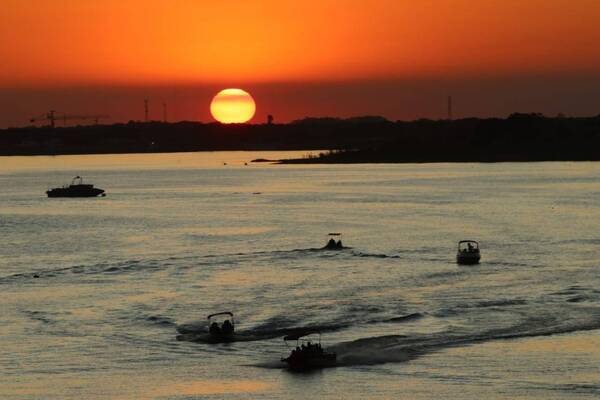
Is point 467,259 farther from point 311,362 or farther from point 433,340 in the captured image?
point 311,362

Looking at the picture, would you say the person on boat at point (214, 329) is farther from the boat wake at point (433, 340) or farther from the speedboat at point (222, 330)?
the boat wake at point (433, 340)

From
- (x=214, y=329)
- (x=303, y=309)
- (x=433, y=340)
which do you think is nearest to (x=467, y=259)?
(x=303, y=309)

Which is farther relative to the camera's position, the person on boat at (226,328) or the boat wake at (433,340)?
the person on boat at (226,328)

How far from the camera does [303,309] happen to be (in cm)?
7262

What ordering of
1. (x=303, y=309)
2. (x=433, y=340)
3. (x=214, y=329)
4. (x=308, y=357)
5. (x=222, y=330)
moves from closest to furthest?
(x=308, y=357) < (x=433, y=340) < (x=214, y=329) < (x=222, y=330) < (x=303, y=309)

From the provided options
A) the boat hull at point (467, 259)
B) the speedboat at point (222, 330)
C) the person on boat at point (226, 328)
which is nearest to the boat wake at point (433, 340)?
the speedboat at point (222, 330)

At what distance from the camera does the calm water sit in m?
54.9

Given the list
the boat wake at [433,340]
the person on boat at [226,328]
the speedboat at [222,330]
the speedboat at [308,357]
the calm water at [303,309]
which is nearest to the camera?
the calm water at [303,309]

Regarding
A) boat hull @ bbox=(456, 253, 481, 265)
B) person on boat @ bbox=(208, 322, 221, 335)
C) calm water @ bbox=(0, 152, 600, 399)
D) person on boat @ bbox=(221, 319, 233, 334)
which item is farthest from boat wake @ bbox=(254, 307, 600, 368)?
boat hull @ bbox=(456, 253, 481, 265)

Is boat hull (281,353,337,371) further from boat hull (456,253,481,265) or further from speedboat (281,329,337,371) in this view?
boat hull (456,253,481,265)

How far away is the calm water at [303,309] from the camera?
54.9 meters

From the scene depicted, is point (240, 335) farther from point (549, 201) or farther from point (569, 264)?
point (549, 201)

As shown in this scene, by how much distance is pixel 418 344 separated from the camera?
61.7 meters

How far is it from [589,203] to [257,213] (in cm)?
4593
